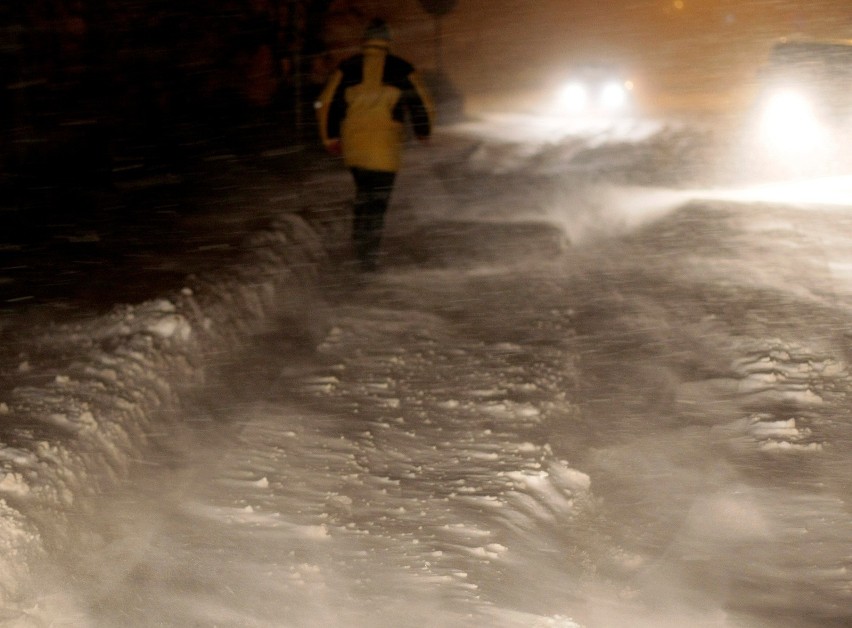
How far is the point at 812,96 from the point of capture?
16.2m

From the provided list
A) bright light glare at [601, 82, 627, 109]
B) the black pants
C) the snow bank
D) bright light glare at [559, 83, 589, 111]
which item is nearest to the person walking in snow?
the black pants

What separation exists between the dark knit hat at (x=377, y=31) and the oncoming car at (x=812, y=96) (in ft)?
31.0

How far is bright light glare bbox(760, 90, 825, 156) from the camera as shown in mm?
16266

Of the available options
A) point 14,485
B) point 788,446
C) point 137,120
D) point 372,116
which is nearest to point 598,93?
point 137,120

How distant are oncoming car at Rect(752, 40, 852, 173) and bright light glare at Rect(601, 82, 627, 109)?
9108mm

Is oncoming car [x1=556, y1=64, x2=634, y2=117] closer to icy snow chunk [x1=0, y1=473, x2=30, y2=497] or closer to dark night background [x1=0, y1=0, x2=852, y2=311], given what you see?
dark night background [x1=0, y1=0, x2=852, y2=311]

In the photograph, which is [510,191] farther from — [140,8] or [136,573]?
[136,573]

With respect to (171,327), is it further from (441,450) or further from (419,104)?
(419,104)

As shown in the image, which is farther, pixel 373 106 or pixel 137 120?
pixel 137 120

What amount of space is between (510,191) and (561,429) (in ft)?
28.0

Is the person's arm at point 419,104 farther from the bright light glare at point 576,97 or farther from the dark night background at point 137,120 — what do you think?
the bright light glare at point 576,97

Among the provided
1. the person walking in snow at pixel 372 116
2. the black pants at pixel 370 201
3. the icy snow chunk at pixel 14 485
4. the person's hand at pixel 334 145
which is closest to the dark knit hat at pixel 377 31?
the person walking in snow at pixel 372 116

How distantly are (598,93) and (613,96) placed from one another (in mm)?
382

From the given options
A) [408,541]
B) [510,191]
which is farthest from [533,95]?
[408,541]
